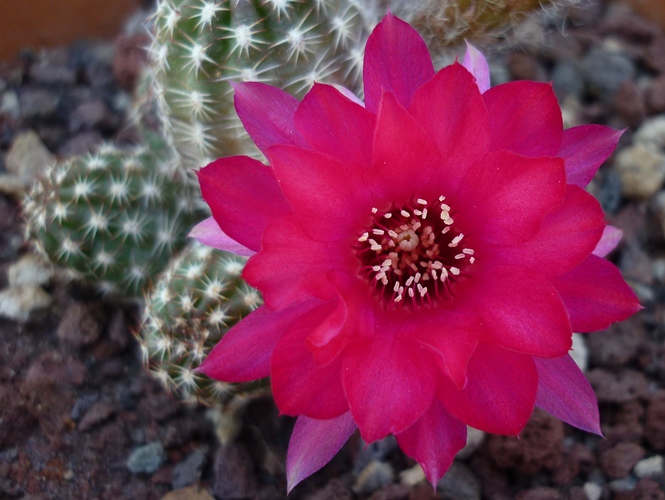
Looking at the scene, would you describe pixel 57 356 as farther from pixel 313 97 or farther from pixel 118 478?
pixel 313 97

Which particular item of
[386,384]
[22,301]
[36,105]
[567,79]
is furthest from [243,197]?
[567,79]

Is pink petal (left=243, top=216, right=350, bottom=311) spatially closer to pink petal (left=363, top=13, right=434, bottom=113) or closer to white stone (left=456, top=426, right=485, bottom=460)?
pink petal (left=363, top=13, right=434, bottom=113)

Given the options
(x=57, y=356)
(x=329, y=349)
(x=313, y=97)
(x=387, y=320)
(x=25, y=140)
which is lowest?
(x=57, y=356)

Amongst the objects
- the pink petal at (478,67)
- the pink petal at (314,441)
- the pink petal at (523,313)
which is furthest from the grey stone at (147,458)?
the pink petal at (478,67)

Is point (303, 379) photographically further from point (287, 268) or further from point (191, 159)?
point (191, 159)

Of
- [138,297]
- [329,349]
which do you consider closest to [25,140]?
[138,297]

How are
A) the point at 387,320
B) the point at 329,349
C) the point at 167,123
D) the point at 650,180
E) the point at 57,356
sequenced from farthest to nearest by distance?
1. the point at 650,180
2. the point at 57,356
3. the point at 167,123
4. the point at 387,320
5. the point at 329,349
